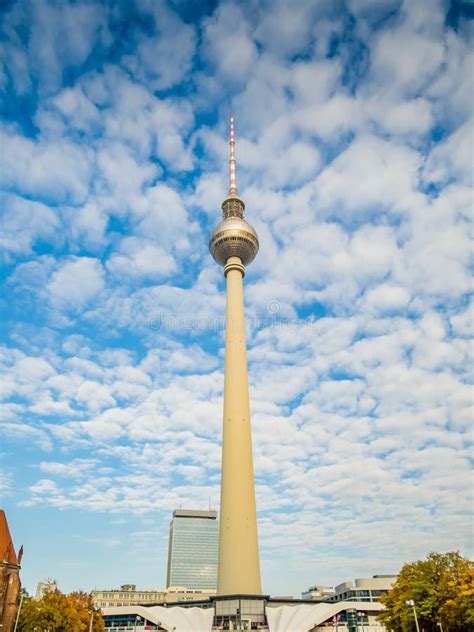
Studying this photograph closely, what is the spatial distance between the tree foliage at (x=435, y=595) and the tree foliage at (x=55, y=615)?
4127 centimetres

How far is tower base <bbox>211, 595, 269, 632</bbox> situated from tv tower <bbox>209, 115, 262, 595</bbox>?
1029 mm

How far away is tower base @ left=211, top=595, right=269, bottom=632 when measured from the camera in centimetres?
7906

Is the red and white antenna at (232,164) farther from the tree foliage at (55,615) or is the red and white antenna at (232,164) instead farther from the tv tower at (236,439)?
the tree foliage at (55,615)

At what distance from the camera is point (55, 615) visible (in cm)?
6525

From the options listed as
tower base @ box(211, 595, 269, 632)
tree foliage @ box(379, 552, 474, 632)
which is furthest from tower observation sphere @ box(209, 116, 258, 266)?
tree foliage @ box(379, 552, 474, 632)

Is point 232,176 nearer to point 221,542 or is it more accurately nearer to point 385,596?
point 221,542

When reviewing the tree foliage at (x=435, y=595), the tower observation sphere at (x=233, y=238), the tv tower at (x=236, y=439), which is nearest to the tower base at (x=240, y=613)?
the tv tower at (x=236, y=439)

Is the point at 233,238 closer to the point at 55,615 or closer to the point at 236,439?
the point at 236,439

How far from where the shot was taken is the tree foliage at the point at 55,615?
6544 cm

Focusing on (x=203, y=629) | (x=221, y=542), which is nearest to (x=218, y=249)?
(x=221, y=542)

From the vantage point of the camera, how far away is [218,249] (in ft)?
381

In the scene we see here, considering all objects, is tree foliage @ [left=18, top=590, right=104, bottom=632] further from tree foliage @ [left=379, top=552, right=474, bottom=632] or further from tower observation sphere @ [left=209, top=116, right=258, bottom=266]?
tower observation sphere @ [left=209, top=116, right=258, bottom=266]

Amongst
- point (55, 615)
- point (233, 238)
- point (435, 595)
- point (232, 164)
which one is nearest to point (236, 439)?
point (55, 615)

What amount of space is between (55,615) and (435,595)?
156 feet
